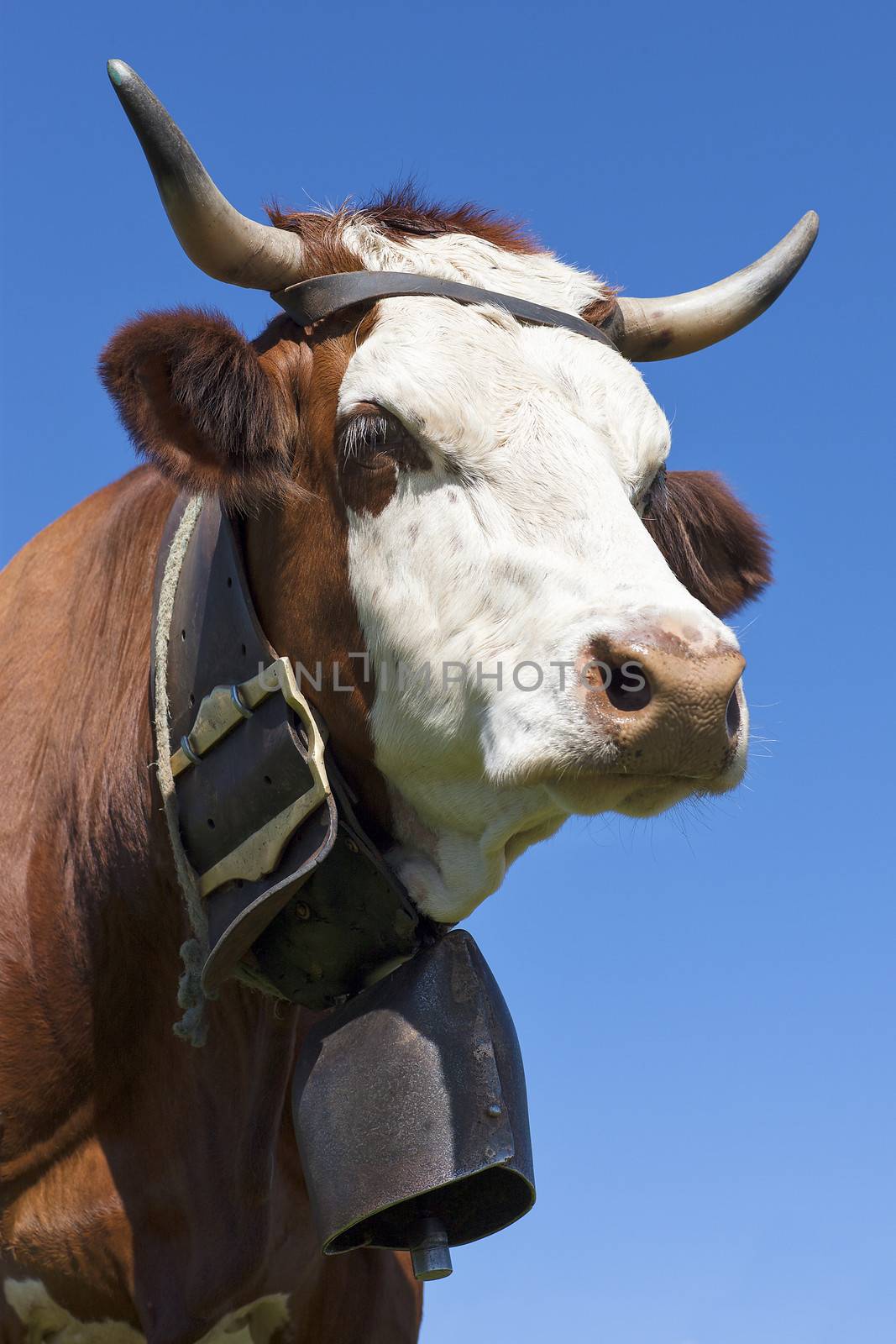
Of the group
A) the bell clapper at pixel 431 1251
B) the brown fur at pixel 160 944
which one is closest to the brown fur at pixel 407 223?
the brown fur at pixel 160 944

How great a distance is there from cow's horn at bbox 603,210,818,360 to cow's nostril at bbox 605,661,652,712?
74.9 inches

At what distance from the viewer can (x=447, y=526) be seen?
14.2 feet

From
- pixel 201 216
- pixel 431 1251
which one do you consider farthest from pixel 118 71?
pixel 431 1251

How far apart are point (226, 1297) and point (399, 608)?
2.06 meters

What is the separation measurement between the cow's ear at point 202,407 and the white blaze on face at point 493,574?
27 centimetres

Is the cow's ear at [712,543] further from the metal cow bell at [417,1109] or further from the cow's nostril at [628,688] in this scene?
the cow's nostril at [628,688]

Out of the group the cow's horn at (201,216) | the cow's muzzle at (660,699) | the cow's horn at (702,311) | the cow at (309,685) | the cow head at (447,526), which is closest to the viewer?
the cow's muzzle at (660,699)

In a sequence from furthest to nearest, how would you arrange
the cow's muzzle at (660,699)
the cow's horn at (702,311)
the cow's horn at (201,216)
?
the cow's horn at (702,311) < the cow's horn at (201,216) < the cow's muzzle at (660,699)

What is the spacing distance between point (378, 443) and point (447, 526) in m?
0.34

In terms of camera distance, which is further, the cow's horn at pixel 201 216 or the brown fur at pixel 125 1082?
the brown fur at pixel 125 1082

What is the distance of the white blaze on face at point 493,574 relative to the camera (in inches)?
159

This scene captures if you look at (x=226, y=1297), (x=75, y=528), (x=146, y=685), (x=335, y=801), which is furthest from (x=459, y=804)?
(x=75, y=528)

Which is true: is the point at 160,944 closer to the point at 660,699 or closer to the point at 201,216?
the point at 660,699

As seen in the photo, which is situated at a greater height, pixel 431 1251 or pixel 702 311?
pixel 702 311
